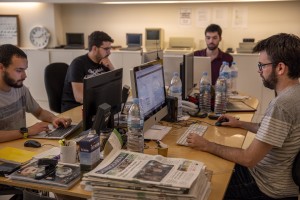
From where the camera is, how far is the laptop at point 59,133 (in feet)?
6.71

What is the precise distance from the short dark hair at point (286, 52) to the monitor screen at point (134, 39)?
356 cm

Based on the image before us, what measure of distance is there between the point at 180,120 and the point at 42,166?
3.76 feet

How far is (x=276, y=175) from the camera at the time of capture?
1685 mm

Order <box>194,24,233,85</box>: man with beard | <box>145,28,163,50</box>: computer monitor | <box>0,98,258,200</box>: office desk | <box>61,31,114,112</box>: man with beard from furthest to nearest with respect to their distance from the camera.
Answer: <box>145,28,163,50</box>: computer monitor < <box>194,24,233,85</box>: man with beard < <box>61,31,114,112</box>: man with beard < <box>0,98,258,200</box>: office desk

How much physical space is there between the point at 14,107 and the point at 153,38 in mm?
3054

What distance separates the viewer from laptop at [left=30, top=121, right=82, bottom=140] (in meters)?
2.04

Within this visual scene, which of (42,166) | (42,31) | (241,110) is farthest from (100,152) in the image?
(42,31)

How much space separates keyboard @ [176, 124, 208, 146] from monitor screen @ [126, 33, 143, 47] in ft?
9.97

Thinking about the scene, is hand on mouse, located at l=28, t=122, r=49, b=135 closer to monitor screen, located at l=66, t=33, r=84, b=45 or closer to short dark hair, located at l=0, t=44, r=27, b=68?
short dark hair, located at l=0, t=44, r=27, b=68

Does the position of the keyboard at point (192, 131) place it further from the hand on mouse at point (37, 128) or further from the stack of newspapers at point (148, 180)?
the hand on mouse at point (37, 128)

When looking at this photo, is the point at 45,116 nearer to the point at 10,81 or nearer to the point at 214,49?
the point at 10,81

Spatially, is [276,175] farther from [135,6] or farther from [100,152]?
[135,6]

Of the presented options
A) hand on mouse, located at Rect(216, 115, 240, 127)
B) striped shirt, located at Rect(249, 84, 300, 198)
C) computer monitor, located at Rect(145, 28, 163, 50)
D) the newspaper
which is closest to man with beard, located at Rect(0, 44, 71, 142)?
the newspaper

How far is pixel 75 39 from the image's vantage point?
17.5 ft
